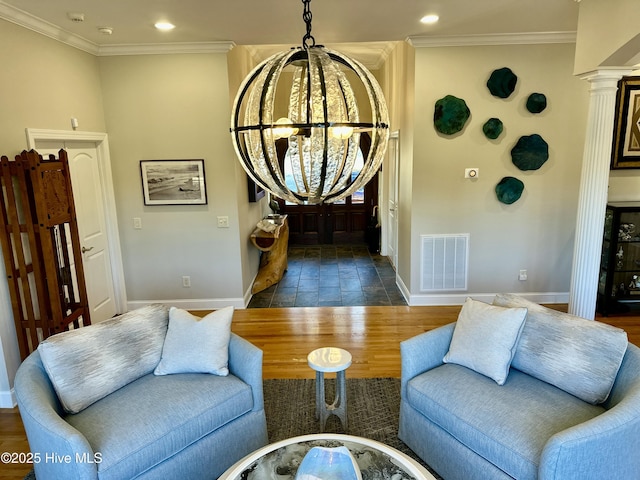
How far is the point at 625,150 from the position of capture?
4617mm

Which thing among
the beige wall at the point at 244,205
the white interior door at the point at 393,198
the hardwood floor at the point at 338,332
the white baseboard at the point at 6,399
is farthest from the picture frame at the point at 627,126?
the white baseboard at the point at 6,399

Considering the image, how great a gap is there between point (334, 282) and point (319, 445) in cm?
406

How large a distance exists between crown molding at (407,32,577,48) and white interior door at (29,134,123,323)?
3.49 metres

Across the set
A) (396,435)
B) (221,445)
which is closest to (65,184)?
(221,445)

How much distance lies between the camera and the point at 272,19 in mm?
3609

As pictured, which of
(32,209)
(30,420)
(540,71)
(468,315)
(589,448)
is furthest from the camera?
(540,71)

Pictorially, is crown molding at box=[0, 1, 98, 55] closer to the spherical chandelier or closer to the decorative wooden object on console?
the decorative wooden object on console

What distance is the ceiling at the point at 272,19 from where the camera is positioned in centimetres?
323

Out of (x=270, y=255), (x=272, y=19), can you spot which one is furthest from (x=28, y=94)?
(x=270, y=255)

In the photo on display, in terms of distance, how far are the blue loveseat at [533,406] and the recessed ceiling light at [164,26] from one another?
10.8 ft

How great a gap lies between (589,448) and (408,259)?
337 cm

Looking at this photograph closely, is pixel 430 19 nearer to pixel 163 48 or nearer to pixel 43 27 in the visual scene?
pixel 163 48

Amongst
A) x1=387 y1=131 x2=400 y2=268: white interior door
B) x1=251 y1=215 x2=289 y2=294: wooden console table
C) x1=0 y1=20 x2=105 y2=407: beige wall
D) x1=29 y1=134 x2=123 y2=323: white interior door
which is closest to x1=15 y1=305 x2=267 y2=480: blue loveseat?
x1=0 y1=20 x2=105 y2=407: beige wall

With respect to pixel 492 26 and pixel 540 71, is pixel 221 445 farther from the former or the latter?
pixel 540 71
